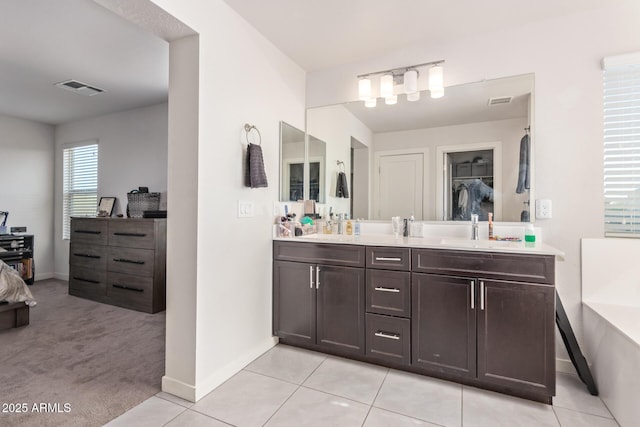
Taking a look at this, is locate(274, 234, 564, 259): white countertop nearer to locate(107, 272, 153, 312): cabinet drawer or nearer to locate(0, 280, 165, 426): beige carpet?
locate(0, 280, 165, 426): beige carpet

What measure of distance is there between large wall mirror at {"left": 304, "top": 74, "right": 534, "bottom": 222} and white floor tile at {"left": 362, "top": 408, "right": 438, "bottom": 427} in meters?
1.42

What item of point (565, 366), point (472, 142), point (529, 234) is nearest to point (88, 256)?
point (472, 142)

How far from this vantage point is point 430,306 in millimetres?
1943

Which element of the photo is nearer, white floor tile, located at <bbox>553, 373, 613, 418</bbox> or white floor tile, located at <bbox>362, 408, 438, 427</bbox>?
white floor tile, located at <bbox>362, 408, 438, 427</bbox>

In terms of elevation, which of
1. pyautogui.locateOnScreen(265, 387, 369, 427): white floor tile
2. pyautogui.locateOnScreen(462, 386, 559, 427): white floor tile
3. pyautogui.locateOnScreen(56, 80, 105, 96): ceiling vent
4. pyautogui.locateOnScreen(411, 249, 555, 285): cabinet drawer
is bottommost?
pyautogui.locateOnScreen(265, 387, 369, 427): white floor tile

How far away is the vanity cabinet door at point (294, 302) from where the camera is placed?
91.4 inches

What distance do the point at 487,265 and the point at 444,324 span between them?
0.44 meters

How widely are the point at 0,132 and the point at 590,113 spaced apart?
671 centimetres

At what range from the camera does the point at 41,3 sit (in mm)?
1957

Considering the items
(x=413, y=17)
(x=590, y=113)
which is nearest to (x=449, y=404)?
(x=590, y=113)

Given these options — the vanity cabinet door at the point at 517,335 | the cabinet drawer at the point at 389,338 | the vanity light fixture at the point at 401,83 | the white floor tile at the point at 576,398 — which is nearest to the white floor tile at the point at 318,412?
the cabinet drawer at the point at 389,338

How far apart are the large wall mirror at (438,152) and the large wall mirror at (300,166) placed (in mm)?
65

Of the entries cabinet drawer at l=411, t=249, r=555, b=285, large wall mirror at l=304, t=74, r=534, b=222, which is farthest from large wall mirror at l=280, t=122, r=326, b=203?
cabinet drawer at l=411, t=249, r=555, b=285

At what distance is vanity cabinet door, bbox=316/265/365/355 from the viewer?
84.5 inches
